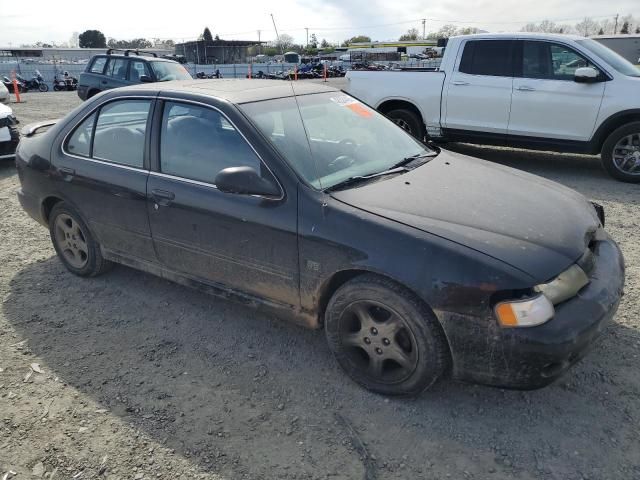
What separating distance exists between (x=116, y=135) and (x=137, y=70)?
10.1 m

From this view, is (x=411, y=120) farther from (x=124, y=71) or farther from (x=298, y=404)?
(x=124, y=71)

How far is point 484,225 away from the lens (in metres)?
2.62

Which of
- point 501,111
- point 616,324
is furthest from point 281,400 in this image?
point 501,111

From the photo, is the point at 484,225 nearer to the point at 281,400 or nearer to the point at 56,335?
the point at 281,400

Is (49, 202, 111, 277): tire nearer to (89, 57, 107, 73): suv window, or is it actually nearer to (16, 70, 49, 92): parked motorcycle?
(89, 57, 107, 73): suv window

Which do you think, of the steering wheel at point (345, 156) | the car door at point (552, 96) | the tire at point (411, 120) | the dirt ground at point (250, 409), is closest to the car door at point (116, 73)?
the tire at point (411, 120)

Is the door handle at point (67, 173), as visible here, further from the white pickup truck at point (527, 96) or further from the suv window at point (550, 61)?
the suv window at point (550, 61)

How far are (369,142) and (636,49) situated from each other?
126ft

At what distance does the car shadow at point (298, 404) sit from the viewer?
241 cm

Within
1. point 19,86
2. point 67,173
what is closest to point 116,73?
point 67,173

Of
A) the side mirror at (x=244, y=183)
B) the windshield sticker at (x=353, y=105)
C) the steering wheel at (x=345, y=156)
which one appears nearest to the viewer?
the side mirror at (x=244, y=183)

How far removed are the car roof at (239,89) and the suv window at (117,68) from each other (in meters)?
10.3

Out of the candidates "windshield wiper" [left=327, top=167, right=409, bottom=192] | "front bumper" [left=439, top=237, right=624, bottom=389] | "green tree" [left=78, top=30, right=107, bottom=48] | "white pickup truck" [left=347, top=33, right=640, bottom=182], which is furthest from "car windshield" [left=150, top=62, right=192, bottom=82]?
"green tree" [left=78, top=30, right=107, bottom=48]

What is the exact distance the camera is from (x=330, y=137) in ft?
11.1
